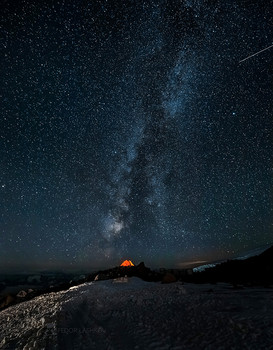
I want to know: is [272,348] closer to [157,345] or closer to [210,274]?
[157,345]

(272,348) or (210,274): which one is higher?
(210,274)

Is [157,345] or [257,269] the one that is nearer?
[157,345]

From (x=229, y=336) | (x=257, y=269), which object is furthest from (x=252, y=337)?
(x=257, y=269)

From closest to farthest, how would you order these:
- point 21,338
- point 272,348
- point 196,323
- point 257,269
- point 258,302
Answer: point 272,348
point 196,323
point 21,338
point 258,302
point 257,269

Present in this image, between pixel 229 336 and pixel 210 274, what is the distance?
498 centimetres

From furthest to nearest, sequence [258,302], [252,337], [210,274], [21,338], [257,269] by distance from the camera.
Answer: [210,274]
[257,269]
[258,302]
[21,338]
[252,337]

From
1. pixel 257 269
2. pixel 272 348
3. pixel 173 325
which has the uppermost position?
pixel 257 269

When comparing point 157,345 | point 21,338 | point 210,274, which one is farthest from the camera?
point 210,274

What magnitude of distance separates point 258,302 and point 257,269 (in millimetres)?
2837

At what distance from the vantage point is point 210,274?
6457 millimetres

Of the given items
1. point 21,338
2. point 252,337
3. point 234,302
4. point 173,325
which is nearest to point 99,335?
point 173,325

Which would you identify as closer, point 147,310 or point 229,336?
point 229,336

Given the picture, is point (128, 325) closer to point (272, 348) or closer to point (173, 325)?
point (173, 325)

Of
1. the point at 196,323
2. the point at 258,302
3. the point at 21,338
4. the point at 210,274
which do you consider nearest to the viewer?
the point at 196,323
